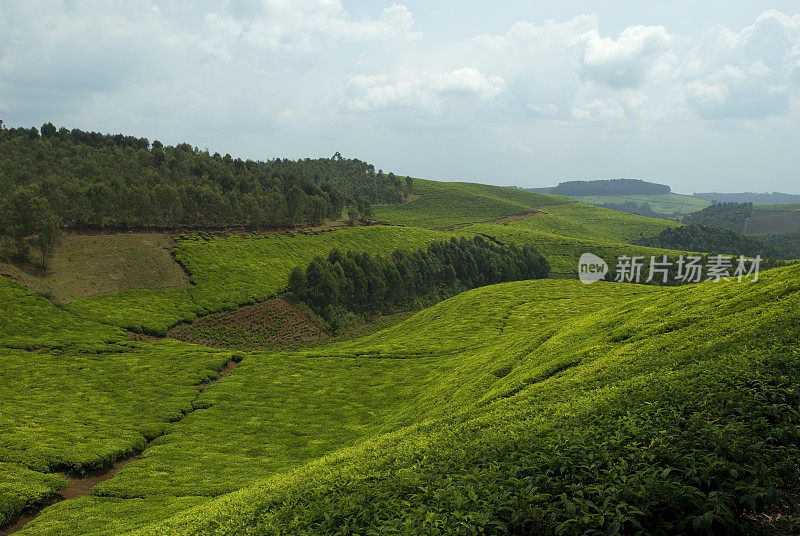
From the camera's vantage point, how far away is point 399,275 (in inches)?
4515

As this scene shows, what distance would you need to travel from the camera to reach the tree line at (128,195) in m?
94.6

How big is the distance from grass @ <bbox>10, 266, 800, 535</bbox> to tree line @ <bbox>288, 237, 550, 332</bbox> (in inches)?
2066

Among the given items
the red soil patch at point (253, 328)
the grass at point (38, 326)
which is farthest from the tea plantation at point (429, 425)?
the red soil patch at point (253, 328)

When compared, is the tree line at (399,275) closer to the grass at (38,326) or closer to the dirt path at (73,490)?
the grass at (38,326)

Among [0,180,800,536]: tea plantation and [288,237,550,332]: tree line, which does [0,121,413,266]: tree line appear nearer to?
[0,180,800,536]: tea plantation

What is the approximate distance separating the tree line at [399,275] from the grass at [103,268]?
31.2m

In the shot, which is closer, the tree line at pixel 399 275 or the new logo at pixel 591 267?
the tree line at pixel 399 275

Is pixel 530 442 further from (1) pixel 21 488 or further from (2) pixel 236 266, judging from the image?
(2) pixel 236 266

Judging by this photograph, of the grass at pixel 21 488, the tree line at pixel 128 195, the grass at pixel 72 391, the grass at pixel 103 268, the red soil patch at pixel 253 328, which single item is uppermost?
the tree line at pixel 128 195

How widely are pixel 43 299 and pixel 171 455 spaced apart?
6074 centimetres

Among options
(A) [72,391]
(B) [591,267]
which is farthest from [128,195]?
(B) [591,267]

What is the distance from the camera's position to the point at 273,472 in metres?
30.4

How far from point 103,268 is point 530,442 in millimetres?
107017

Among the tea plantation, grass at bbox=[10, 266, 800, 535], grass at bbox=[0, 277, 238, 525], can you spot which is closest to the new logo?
the tea plantation
